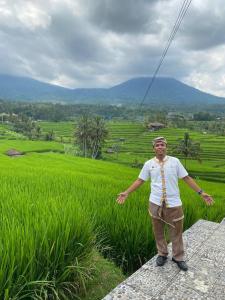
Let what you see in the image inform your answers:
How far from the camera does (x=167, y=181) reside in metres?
3.74

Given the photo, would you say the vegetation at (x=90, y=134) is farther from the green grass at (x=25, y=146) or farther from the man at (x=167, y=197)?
the man at (x=167, y=197)

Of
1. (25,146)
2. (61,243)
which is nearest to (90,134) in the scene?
(25,146)

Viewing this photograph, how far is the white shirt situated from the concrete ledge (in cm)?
77

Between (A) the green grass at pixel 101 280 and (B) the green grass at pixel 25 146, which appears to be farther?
(B) the green grass at pixel 25 146

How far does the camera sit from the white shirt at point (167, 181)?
3.74 m

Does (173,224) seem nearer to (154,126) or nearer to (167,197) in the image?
(167,197)

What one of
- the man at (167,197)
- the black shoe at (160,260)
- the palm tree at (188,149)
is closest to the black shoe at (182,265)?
Result: the man at (167,197)

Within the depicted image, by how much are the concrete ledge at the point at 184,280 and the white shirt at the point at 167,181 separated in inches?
30.3

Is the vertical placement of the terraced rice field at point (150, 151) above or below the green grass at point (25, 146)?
below

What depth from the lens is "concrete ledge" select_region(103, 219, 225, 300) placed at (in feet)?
10.1

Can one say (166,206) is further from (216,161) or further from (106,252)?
(216,161)

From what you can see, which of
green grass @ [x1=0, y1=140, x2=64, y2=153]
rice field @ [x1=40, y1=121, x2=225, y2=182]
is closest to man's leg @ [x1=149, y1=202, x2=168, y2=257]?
green grass @ [x1=0, y1=140, x2=64, y2=153]

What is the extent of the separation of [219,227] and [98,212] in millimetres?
2192

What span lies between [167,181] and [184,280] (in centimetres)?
109
